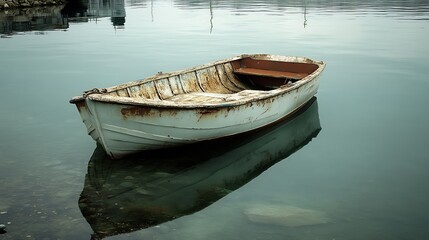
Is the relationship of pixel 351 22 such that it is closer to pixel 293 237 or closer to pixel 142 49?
pixel 142 49

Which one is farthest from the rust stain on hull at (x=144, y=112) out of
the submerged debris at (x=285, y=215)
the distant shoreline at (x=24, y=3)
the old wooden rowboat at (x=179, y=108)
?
the distant shoreline at (x=24, y=3)

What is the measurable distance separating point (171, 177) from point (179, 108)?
1314 millimetres

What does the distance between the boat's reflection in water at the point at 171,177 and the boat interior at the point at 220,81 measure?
1.37m

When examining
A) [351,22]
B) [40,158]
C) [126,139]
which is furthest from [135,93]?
[351,22]

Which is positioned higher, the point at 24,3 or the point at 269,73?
the point at 24,3

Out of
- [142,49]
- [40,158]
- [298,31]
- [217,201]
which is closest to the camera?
[217,201]

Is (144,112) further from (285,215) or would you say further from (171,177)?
(285,215)

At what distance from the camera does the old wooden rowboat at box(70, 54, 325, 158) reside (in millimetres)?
7766

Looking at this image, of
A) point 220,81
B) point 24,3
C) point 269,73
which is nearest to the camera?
point 220,81

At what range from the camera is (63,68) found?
18.5 m

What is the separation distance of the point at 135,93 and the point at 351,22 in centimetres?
3101

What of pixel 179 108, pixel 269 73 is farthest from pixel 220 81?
pixel 179 108

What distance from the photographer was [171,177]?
26.1 feet

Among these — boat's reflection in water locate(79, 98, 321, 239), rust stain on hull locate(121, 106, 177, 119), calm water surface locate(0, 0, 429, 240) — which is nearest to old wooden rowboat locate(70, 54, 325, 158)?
rust stain on hull locate(121, 106, 177, 119)
